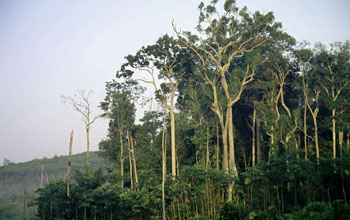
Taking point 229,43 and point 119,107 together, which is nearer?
point 229,43

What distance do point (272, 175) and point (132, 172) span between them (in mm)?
15193

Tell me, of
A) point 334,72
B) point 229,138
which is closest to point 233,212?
point 229,138

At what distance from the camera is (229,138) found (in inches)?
762

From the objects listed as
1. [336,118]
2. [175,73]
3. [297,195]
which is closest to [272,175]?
[297,195]

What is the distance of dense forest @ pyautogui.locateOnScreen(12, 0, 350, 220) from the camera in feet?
49.4

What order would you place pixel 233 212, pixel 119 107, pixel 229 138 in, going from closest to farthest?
pixel 233 212
pixel 229 138
pixel 119 107

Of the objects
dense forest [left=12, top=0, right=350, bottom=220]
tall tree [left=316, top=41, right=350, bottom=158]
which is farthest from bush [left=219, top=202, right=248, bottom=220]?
tall tree [left=316, top=41, right=350, bottom=158]

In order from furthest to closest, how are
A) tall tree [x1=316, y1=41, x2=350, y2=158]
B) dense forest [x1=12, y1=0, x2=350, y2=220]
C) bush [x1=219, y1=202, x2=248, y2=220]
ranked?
tall tree [x1=316, y1=41, x2=350, y2=158]
dense forest [x1=12, y1=0, x2=350, y2=220]
bush [x1=219, y1=202, x2=248, y2=220]

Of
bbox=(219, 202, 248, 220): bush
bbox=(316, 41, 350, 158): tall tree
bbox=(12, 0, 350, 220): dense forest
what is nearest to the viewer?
bbox=(219, 202, 248, 220): bush

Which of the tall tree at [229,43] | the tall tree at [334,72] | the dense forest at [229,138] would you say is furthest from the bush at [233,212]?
the tall tree at [334,72]

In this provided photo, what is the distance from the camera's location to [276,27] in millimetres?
23047

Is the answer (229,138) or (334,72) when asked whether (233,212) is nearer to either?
(229,138)

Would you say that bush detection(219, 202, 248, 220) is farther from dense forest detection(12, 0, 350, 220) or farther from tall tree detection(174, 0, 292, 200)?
tall tree detection(174, 0, 292, 200)

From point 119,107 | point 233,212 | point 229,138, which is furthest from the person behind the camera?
point 119,107
